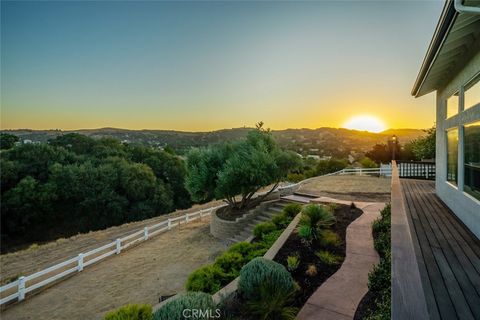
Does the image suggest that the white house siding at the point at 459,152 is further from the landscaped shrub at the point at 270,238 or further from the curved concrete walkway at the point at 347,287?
the landscaped shrub at the point at 270,238

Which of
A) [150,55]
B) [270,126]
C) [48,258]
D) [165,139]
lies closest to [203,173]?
[270,126]

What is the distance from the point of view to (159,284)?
23.1 feet

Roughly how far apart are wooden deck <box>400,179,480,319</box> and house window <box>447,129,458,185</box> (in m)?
1.07

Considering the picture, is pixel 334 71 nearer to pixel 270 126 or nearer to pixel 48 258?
pixel 270 126

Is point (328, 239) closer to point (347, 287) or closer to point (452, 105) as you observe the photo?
point (347, 287)

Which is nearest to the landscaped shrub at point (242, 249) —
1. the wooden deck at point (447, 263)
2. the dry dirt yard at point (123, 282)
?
the dry dirt yard at point (123, 282)

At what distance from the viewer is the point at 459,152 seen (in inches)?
226

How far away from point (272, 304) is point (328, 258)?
2.12m

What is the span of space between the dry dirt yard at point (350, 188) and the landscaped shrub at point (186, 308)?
431 inches

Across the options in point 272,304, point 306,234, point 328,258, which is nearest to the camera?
point 272,304

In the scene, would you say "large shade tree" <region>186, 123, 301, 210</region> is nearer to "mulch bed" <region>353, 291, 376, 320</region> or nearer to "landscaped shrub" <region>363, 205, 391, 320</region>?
"landscaped shrub" <region>363, 205, 391, 320</region>

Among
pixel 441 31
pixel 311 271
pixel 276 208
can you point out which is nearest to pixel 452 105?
pixel 441 31

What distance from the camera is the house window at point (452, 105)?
6.34 m

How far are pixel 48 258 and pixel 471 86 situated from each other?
594 inches
